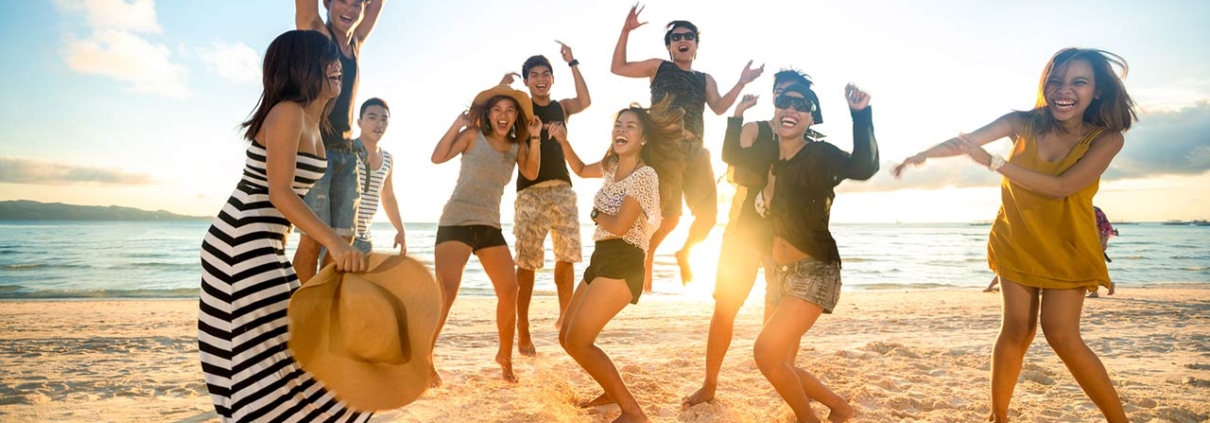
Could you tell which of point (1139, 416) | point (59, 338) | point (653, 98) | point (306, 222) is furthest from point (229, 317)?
point (59, 338)

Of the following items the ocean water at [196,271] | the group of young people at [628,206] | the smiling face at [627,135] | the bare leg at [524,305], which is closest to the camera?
the group of young people at [628,206]

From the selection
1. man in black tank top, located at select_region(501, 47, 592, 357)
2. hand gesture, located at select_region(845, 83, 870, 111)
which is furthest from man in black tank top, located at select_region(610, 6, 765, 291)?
hand gesture, located at select_region(845, 83, 870, 111)

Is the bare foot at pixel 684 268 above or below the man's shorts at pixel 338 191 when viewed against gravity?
below

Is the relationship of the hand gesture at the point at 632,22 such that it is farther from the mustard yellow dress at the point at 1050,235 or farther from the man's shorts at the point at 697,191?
the mustard yellow dress at the point at 1050,235

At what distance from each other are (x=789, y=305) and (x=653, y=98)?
9.01ft

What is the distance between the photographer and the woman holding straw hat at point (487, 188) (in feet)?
16.3

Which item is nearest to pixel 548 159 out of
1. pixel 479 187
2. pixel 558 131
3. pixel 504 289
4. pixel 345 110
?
pixel 558 131

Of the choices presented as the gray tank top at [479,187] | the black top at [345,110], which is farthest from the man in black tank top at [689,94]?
the black top at [345,110]

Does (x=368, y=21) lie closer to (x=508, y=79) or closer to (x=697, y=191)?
(x=508, y=79)

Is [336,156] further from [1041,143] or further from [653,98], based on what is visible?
[1041,143]

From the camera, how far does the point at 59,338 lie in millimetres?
7660

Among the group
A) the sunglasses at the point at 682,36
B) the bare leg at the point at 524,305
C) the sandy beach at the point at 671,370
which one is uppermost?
the sunglasses at the point at 682,36

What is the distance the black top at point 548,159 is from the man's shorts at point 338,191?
56.1 inches

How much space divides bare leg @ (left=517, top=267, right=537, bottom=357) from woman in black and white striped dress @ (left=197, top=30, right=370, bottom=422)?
3286 millimetres
